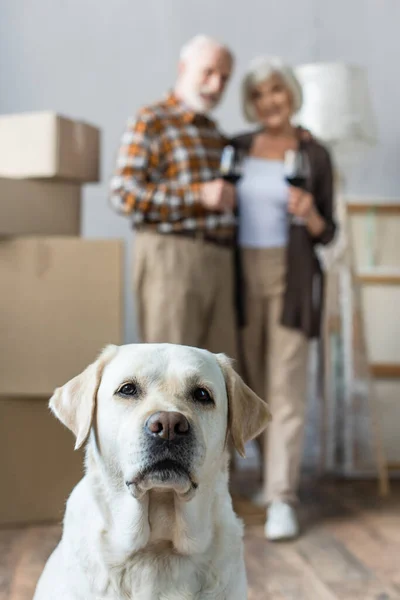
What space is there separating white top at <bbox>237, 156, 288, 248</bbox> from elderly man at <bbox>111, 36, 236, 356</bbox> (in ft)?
0.32

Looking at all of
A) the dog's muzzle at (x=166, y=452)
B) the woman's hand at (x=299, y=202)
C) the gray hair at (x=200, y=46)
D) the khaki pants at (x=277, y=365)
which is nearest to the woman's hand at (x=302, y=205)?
the woman's hand at (x=299, y=202)

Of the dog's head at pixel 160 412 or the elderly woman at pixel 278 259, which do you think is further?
the elderly woman at pixel 278 259

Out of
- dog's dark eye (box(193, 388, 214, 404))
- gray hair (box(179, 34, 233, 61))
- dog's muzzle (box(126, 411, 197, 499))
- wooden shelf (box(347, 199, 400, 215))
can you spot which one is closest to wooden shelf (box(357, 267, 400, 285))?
wooden shelf (box(347, 199, 400, 215))

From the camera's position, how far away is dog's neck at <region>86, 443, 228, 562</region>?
1242 millimetres

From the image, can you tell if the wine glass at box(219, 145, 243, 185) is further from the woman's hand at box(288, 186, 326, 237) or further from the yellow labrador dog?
the yellow labrador dog

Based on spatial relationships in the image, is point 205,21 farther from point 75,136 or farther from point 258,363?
point 258,363

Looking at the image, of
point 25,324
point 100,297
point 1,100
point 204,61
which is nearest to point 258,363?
point 100,297

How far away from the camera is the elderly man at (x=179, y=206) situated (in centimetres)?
242

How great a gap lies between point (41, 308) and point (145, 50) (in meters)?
1.46

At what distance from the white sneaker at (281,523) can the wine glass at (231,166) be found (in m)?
1.00

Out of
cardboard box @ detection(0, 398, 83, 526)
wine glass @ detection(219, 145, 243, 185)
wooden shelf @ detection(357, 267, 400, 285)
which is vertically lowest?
cardboard box @ detection(0, 398, 83, 526)

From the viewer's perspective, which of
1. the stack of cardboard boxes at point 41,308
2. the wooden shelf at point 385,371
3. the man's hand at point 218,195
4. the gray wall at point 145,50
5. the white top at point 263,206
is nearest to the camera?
the man's hand at point 218,195

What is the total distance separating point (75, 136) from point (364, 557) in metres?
1.50

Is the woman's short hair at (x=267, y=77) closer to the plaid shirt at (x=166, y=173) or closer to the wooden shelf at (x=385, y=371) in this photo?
the plaid shirt at (x=166, y=173)
